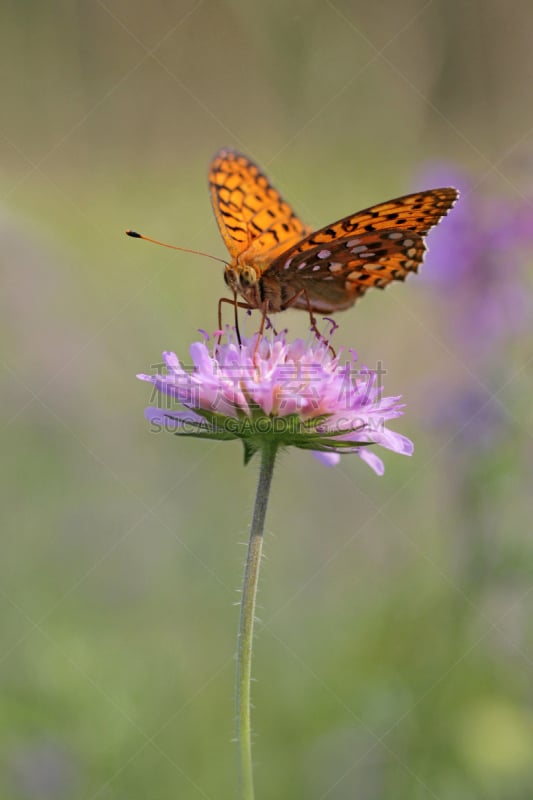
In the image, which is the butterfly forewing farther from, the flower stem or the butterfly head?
the flower stem

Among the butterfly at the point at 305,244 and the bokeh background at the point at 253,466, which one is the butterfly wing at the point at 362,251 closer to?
the butterfly at the point at 305,244

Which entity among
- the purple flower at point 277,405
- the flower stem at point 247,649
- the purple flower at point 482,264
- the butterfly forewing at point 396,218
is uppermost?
the purple flower at point 482,264

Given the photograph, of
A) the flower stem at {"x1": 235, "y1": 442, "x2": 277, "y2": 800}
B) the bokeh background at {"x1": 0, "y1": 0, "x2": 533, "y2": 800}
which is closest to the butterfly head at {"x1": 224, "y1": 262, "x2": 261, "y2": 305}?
the flower stem at {"x1": 235, "y1": 442, "x2": 277, "y2": 800}

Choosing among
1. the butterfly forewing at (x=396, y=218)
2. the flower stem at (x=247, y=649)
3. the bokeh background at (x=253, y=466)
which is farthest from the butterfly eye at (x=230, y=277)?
the bokeh background at (x=253, y=466)

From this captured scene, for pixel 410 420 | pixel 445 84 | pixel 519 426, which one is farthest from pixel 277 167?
pixel 519 426

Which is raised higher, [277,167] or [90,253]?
[277,167]


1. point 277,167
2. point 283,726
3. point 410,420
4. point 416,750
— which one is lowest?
point 283,726

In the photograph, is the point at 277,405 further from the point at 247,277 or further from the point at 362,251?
the point at 362,251

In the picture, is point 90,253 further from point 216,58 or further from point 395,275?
point 395,275
